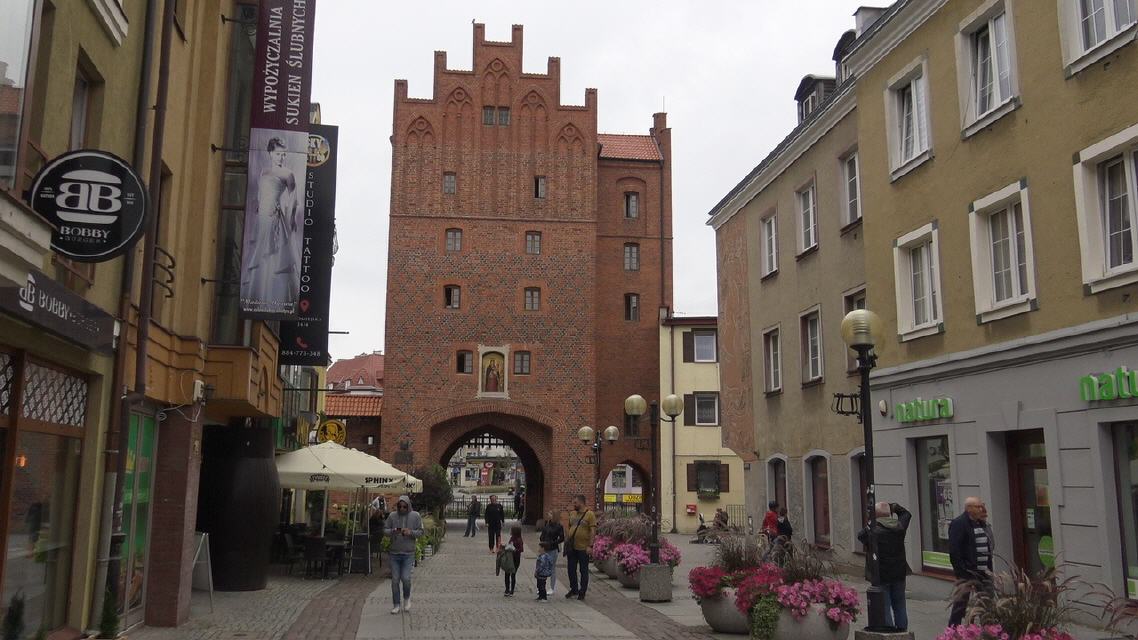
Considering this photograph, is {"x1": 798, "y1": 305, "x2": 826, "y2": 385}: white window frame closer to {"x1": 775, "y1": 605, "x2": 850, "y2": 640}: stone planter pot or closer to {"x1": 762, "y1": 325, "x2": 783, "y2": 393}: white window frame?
{"x1": 762, "y1": 325, "x2": 783, "y2": 393}: white window frame

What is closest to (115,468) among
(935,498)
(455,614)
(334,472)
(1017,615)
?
(455,614)

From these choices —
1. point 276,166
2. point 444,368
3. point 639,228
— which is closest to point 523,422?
point 444,368

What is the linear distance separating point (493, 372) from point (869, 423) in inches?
1295

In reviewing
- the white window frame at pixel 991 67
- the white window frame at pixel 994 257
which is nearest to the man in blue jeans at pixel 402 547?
the white window frame at pixel 994 257

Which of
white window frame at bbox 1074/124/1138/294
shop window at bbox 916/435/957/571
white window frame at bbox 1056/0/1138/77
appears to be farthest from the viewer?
shop window at bbox 916/435/957/571

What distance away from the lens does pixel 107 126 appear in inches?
386

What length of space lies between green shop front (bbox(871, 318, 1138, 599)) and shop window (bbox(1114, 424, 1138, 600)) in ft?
0.04

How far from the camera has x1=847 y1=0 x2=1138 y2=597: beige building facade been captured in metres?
10.9

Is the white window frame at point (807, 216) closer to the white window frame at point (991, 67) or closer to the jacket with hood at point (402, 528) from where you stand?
the white window frame at point (991, 67)

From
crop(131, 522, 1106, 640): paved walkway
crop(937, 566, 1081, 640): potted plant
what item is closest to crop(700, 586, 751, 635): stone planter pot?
crop(131, 522, 1106, 640): paved walkway

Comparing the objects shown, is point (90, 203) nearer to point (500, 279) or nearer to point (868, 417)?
point (868, 417)

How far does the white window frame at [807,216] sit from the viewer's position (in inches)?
802

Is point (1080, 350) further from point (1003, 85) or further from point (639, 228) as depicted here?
point (639, 228)

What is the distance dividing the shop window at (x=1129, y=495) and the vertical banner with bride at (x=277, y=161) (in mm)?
10252
